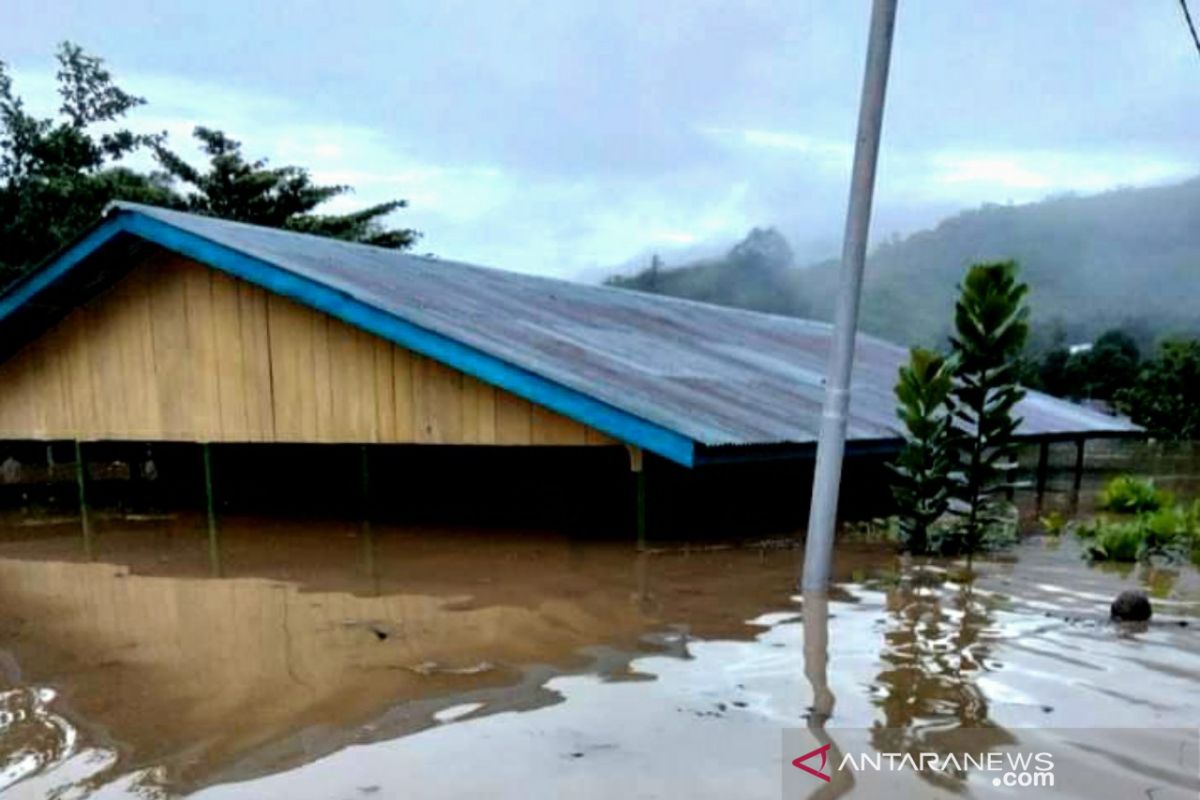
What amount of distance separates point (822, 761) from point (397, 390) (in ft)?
19.8

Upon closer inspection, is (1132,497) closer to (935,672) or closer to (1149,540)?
A: (1149,540)

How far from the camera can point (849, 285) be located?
5.60 m

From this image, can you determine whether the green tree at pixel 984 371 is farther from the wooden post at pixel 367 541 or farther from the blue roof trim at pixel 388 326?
the wooden post at pixel 367 541

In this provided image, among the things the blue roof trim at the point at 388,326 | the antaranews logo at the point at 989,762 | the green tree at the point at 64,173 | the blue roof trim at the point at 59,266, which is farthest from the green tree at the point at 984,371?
the green tree at the point at 64,173

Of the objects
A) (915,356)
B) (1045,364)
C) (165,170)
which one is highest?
(165,170)

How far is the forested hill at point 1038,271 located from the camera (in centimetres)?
4897

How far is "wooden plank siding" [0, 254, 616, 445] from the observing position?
8.34m

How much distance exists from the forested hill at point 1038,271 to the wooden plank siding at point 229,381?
36063mm

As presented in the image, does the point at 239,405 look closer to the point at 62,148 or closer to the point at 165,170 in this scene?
the point at 62,148

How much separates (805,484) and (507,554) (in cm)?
459

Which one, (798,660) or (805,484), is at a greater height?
(798,660)

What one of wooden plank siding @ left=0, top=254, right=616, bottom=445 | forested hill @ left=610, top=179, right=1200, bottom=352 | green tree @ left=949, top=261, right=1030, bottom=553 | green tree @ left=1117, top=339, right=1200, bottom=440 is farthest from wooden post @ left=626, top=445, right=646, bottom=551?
forested hill @ left=610, top=179, right=1200, bottom=352

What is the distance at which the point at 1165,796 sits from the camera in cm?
292

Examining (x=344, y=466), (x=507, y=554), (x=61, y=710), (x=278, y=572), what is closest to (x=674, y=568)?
(x=507, y=554)
